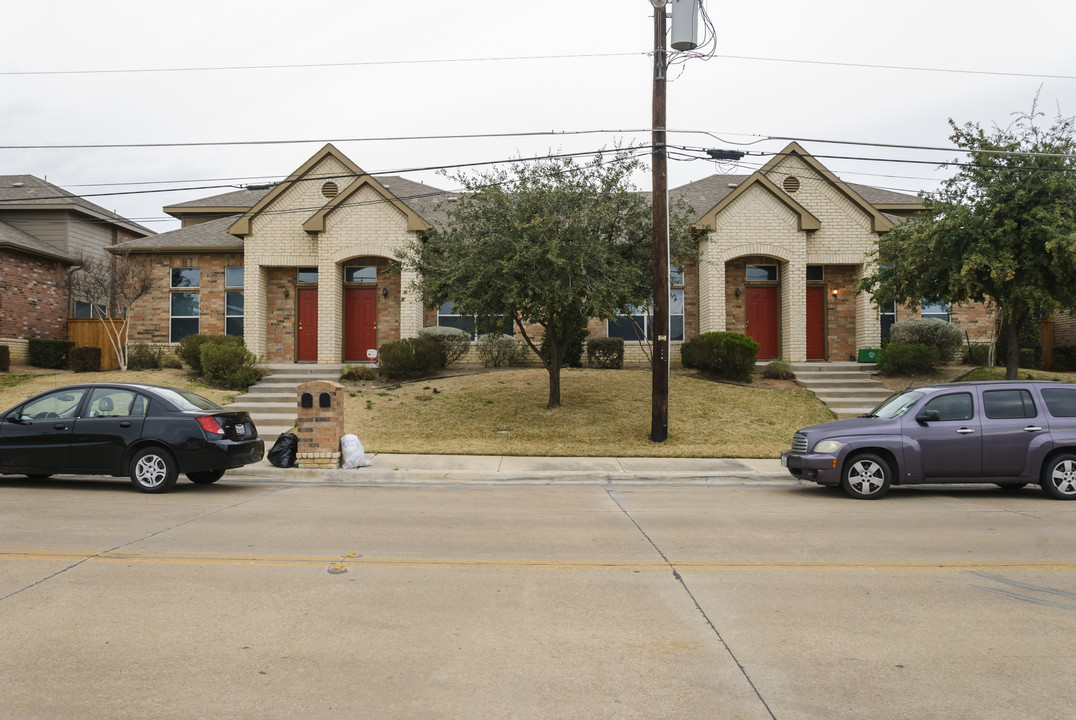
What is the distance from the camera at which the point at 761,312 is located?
24.5 meters

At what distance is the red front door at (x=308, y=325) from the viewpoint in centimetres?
2477

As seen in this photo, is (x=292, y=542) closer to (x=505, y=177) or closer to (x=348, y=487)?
(x=348, y=487)

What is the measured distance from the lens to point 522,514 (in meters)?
9.38

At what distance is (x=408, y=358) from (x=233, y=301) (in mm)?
7849

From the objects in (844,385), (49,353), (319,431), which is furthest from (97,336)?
(844,385)

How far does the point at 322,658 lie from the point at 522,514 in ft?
16.5

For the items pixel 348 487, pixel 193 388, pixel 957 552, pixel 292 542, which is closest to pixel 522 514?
pixel 292 542

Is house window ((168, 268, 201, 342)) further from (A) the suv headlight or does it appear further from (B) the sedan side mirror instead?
(B) the sedan side mirror

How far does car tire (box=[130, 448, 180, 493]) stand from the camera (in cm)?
1059

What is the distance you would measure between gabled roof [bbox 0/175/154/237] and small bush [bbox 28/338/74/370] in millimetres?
6112

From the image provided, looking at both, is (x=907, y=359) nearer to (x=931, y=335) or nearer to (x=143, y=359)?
(x=931, y=335)

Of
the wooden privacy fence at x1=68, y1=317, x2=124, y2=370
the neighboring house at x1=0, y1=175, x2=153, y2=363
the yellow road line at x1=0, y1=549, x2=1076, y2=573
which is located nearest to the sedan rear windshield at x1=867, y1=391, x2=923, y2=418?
the yellow road line at x1=0, y1=549, x2=1076, y2=573

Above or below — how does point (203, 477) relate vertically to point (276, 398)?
below

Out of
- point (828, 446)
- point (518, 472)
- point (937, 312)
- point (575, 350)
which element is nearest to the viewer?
point (828, 446)
